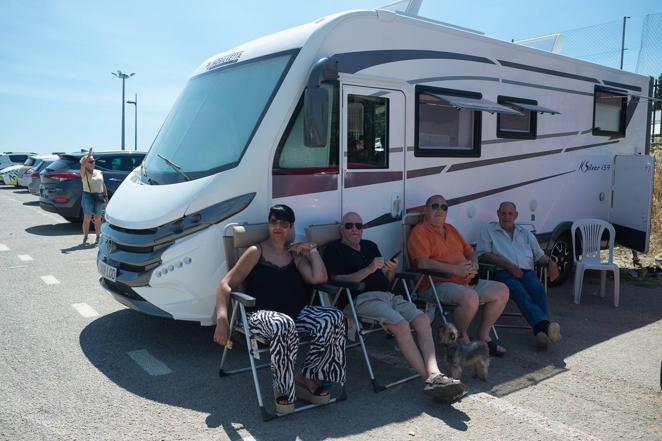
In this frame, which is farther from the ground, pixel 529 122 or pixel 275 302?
pixel 529 122

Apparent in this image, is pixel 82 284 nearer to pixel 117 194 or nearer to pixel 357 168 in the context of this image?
pixel 117 194

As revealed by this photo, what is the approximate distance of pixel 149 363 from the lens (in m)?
4.16

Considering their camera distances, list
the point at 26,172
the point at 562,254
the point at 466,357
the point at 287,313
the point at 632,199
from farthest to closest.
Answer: the point at 26,172 < the point at 632,199 < the point at 562,254 < the point at 466,357 < the point at 287,313

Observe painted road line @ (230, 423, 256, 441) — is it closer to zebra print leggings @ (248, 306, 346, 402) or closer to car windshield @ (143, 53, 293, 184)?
zebra print leggings @ (248, 306, 346, 402)

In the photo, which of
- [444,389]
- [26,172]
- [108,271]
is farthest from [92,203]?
[26,172]

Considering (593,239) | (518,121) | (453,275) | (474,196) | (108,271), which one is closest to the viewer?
(108,271)

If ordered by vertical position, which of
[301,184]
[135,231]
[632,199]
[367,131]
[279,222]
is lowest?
[135,231]

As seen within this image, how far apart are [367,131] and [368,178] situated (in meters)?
0.40

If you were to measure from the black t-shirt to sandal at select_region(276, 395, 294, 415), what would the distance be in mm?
1088

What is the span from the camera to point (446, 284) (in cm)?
462

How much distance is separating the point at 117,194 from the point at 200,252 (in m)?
1.35

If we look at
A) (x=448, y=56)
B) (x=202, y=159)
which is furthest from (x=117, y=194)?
(x=448, y=56)

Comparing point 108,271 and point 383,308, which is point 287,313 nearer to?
point 383,308

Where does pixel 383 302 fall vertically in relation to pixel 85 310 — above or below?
above
